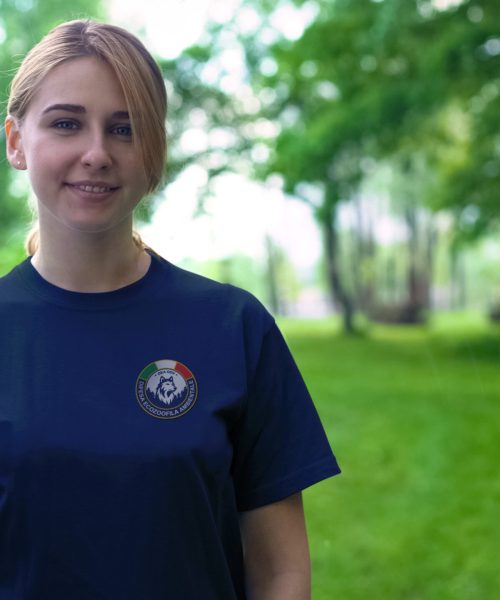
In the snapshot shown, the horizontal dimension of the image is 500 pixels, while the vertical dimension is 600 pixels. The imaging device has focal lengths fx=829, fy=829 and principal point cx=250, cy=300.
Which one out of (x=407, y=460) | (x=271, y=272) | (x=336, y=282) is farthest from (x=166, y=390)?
(x=336, y=282)

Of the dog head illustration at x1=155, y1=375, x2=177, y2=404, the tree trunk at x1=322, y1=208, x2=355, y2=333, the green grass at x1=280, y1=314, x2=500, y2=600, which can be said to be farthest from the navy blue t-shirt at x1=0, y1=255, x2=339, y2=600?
the tree trunk at x1=322, y1=208, x2=355, y2=333

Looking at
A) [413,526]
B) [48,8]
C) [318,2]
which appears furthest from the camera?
[48,8]

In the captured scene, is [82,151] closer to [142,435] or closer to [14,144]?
[14,144]

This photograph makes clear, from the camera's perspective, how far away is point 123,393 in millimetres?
837

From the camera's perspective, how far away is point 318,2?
598 centimetres

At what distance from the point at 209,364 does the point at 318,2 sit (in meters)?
5.60

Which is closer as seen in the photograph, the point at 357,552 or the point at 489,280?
the point at 357,552

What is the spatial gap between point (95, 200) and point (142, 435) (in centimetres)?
24

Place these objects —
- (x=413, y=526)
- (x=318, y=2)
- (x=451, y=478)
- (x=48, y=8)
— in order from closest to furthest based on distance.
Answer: (x=413, y=526) → (x=451, y=478) → (x=318, y=2) → (x=48, y=8)

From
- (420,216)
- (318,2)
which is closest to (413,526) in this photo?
(420,216)

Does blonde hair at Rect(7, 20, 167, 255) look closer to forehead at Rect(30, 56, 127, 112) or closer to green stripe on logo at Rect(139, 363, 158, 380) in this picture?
forehead at Rect(30, 56, 127, 112)

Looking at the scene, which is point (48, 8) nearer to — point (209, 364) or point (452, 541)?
point (452, 541)

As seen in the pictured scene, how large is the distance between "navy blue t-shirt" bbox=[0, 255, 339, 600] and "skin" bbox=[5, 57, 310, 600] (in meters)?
0.02

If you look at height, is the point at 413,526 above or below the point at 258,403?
below
